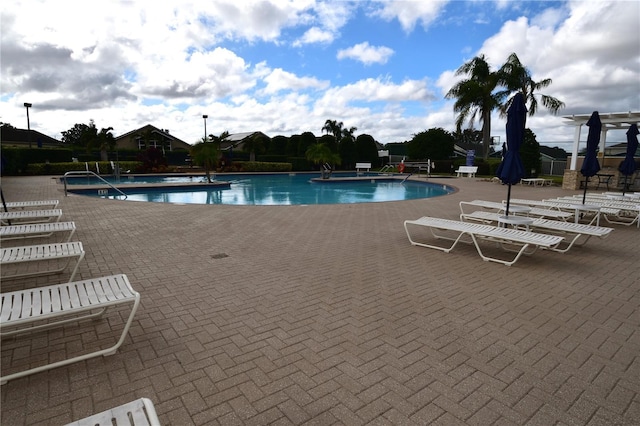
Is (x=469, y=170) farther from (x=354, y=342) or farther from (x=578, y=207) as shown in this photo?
(x=354, y=342)

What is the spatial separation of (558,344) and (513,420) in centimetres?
118

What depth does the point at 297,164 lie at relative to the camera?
33.9 m

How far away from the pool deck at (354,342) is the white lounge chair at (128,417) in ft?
1.56

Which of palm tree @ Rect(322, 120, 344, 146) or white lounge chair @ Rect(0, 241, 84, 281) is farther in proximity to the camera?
palm tree @ Rect(322, 120, 344, 146)

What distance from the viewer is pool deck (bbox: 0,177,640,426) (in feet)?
7.04

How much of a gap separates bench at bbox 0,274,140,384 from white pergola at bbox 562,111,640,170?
59.4 ft

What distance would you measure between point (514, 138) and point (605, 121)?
13.9 m

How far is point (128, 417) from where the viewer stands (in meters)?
1.57

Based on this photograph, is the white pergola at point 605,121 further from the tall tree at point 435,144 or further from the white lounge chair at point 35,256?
the white lounge chair at point 35,256

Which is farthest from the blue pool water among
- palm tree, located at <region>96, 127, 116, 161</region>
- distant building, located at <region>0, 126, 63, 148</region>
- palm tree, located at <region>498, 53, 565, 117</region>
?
distant building, located at <region>0, 126, 63, 148</region>

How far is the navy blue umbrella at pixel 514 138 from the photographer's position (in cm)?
560

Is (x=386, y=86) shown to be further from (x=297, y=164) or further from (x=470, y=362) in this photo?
(x=470, y=362)

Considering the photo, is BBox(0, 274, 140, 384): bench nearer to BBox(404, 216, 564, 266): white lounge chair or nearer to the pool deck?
the pool deck

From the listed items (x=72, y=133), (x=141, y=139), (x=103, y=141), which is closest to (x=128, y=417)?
(x=103, y=141)
